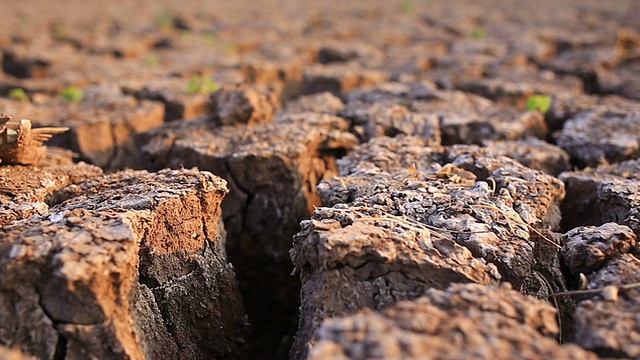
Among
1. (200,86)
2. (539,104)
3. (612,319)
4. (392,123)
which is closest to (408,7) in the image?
(200,86)

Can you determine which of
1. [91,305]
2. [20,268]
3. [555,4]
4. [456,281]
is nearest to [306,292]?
[456,281]

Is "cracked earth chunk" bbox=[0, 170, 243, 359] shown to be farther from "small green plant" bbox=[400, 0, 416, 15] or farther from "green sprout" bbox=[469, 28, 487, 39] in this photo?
"small green plant" bbox=[400, 0, 416, 15]

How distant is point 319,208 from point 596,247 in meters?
0.90

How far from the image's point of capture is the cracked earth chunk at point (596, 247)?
181 centimetres

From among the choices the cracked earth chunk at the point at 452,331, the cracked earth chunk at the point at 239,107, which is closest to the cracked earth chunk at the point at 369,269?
the cracked earth chunk at the point at 452,331

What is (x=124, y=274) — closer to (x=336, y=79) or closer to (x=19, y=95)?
(x=19, y=95)

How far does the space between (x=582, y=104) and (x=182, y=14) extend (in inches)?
229

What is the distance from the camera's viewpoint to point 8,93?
13.5 ft

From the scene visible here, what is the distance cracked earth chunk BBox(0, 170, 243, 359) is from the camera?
60.9 inches

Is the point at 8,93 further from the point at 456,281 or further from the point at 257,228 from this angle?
the point at 456,281

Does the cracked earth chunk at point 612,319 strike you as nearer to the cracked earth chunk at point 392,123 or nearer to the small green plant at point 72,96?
the cracked earth chunk at point 392,123

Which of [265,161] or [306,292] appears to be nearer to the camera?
[306,292]

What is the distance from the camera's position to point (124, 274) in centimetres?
162

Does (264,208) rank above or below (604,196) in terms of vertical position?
below
